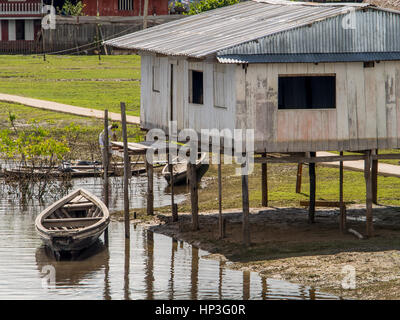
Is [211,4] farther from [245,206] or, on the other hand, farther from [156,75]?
[245,206]

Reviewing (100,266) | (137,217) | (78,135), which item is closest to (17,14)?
(78,135)

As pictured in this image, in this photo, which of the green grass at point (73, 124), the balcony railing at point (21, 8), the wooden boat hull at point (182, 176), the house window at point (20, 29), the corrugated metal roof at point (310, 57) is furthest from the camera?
the house window at point (20, 29)

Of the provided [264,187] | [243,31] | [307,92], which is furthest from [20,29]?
[307,92]

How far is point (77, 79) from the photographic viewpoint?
180 ft

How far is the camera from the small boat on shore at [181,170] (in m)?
35.1

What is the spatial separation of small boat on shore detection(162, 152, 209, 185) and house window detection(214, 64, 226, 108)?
9242 mm

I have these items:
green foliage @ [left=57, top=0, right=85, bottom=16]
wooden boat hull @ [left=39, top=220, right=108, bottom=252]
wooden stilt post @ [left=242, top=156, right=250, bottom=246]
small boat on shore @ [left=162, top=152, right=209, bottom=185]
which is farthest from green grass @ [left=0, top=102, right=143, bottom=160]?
green foliage @ [left=57, top=0, right=85, bottom=16]

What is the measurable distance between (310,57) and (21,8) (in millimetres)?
48272

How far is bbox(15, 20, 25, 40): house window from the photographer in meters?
69.4

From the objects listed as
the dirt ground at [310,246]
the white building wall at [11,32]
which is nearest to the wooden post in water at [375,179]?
the dirt ground at [310,246]

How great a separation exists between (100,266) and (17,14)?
4725cm

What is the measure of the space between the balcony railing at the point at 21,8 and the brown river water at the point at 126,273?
138ft

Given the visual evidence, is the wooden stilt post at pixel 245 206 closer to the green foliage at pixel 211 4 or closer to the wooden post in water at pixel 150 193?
the wooden post in water at pixel 150 193
